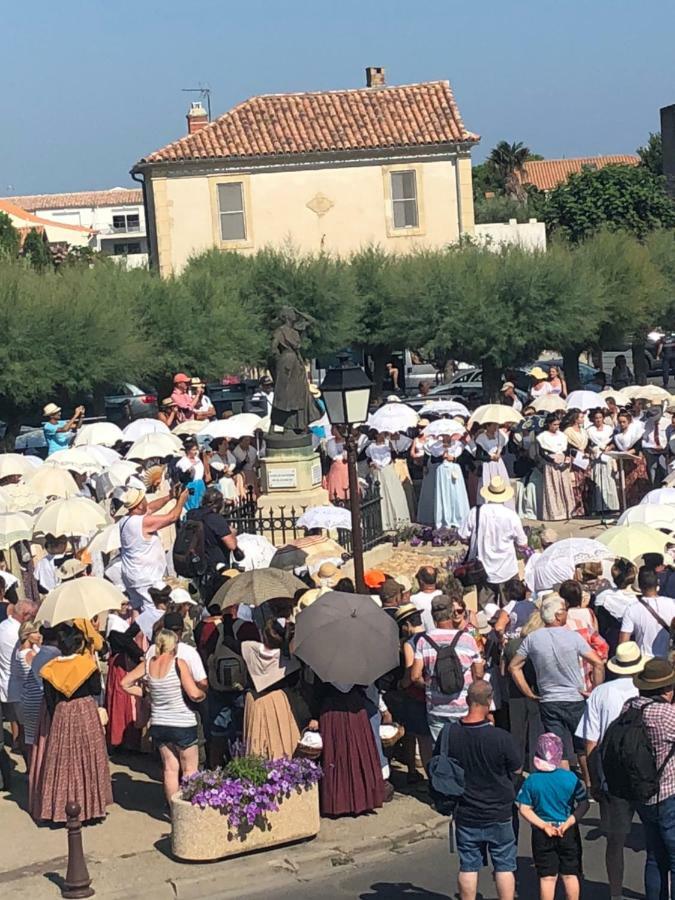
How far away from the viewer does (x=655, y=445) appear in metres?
21.1

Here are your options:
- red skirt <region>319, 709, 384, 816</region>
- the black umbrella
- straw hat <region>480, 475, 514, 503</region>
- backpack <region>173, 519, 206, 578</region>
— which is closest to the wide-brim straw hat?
the black umbrella

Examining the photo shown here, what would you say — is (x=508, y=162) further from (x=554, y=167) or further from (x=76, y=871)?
(x=76, y=871)

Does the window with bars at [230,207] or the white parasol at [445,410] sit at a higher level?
the window with bars at [230,207]

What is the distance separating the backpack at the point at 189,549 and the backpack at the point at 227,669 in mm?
3709

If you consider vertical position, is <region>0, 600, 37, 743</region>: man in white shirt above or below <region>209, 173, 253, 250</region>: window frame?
below

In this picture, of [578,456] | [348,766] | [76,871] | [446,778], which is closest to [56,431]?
[578,456]

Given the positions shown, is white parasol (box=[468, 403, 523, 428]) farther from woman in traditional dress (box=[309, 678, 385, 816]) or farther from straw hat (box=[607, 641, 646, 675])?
straw hat (box=[607, 641, 646, 675])

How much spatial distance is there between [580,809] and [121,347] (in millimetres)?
23532

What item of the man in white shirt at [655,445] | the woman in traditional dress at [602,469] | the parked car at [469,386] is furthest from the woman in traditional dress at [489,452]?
the parked car at [469,386]

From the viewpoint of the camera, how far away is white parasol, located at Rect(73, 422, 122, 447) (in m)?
21.6

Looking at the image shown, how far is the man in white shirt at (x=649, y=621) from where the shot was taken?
10758 mm

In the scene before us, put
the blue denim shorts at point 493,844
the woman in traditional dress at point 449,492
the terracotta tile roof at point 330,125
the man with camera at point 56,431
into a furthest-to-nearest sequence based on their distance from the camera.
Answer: the terracotta tile roof at point 330,125, the man with camera at point 56,431, the woman in traditional dress at point 449,492, the blue denim shorts at point 493,844

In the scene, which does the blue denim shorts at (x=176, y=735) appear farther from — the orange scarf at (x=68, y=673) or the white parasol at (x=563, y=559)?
the white parasol at (x=563, y=559)

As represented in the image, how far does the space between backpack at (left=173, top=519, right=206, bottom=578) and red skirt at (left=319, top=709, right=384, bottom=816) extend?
4.42 meters
